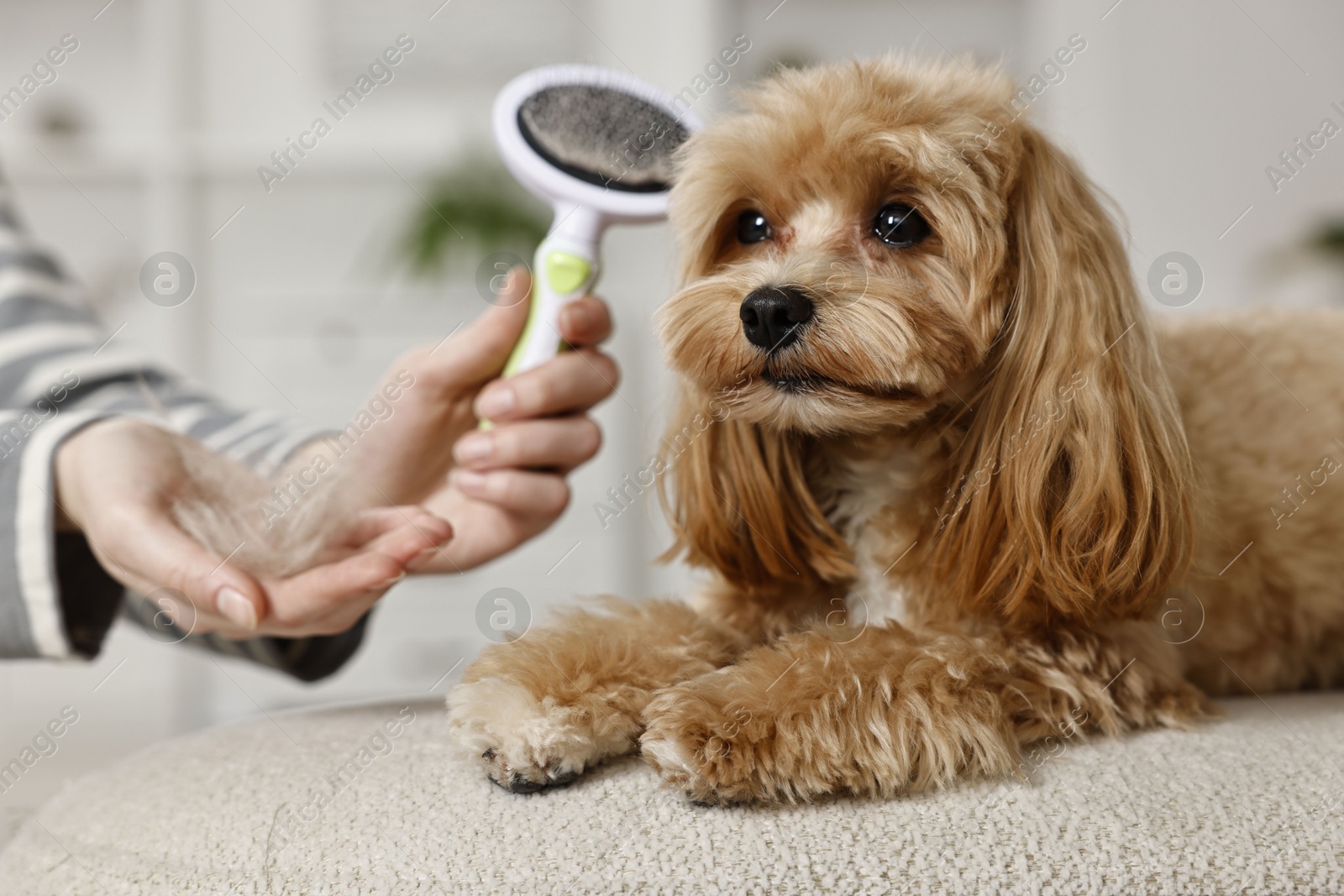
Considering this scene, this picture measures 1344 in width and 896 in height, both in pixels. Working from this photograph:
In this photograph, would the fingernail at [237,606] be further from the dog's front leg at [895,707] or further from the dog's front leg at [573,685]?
the dog's front leg at [895,707]

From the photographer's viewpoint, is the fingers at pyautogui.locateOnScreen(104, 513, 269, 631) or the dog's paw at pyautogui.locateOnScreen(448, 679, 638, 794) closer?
the dog's paw at pyautogui.locateOnScreen(448, 679, 638, 794)

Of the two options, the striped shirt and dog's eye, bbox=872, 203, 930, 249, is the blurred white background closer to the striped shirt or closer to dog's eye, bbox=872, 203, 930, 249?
the striped shirt

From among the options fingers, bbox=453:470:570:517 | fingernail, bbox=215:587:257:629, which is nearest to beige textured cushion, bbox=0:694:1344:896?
fingernail, bbox=215:587:257:629

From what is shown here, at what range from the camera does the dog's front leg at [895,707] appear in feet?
2.44

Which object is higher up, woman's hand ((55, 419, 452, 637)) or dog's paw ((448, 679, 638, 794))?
dog's paw ((448, 679, 638, 794))

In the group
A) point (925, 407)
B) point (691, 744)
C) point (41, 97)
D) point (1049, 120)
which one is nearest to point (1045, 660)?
point (925, 407)

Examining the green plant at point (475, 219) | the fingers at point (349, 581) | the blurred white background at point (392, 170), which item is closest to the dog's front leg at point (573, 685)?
the fingers at point (349, 581)

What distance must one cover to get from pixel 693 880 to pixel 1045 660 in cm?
44

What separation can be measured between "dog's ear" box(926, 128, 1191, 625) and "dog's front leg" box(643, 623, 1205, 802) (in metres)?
0.06

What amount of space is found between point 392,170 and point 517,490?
272cm

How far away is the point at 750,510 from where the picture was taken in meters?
1.05

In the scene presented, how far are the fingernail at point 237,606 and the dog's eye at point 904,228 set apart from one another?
691 millimetres

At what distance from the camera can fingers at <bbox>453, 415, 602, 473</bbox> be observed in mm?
1155

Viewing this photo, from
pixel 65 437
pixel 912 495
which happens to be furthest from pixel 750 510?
pixel 65 437
